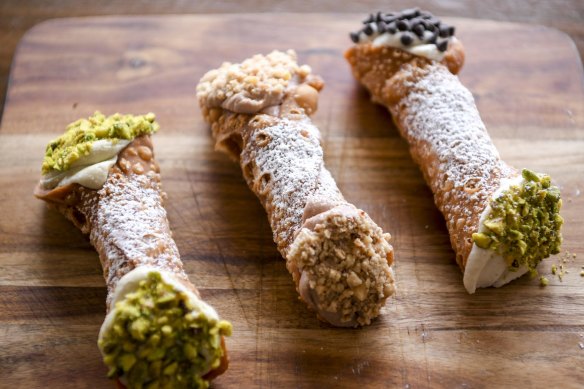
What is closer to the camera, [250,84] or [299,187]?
[299,187]

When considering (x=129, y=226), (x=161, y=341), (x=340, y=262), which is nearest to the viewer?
(x=161, y=341)

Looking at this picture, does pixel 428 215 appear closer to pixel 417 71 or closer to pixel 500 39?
pixel 417 71

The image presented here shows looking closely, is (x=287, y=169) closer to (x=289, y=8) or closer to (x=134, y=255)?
(x=134, y=255)

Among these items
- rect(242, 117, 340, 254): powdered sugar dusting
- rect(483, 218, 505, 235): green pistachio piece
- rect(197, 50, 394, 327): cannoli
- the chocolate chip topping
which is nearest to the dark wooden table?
the chocolate chip topping

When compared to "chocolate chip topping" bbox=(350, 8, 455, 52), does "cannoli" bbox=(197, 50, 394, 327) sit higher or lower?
A: lower

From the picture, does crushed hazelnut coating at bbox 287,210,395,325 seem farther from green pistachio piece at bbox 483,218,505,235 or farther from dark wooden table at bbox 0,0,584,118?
dark wooden table at bbox 0,0,584,118

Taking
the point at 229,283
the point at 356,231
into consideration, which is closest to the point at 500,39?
the point at 356,231

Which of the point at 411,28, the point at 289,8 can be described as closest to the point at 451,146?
the point at 411,28
